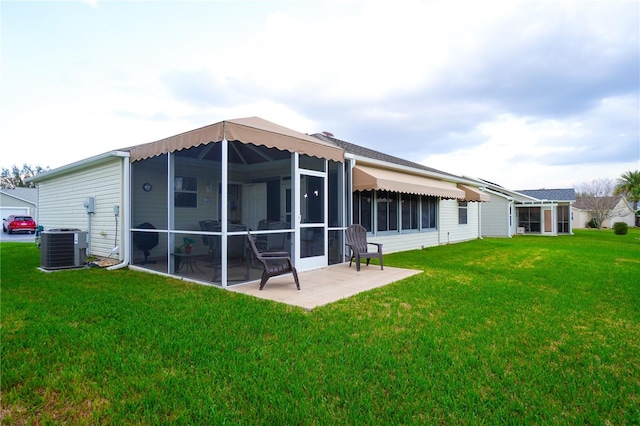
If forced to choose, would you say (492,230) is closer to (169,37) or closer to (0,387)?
(169,37)

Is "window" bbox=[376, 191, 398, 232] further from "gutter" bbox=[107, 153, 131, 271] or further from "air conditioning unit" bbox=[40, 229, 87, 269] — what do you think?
"air conditioning unit" bbox=[40, 229, 87, 269]

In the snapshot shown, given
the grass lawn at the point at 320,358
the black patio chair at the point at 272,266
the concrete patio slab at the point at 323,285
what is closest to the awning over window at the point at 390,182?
the concrete patio slab at the point at 323,285

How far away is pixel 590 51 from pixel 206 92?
1229cm

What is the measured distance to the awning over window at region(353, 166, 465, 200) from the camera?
31.3 feet

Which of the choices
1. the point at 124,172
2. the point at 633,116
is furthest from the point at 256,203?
the point at 633,116

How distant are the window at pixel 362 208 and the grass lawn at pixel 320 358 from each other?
17.3 feet

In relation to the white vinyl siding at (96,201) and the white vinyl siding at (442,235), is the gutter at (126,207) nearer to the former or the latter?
the white vinyl siding at (96,201)

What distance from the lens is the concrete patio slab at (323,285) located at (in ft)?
18.0

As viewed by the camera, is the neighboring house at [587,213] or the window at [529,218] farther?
the neighboring house at [587,213]

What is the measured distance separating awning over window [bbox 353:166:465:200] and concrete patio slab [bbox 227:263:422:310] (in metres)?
2.48

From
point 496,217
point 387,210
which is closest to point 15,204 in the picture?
point 387,210

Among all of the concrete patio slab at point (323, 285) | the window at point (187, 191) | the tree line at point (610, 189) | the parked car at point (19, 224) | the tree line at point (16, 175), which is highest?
the tree line at point (16, 175)

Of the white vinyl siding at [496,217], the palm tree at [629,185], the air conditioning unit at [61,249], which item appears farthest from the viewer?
the palm tree at [629,185]

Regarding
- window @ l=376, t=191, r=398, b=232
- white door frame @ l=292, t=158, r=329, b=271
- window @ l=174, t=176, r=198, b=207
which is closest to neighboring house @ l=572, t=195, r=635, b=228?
window @ l=376, t=191, r=398, b=232
